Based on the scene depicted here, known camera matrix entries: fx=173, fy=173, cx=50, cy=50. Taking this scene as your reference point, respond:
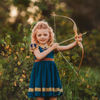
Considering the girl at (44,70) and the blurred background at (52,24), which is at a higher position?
the blurred background at (52,24)

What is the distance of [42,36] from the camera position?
8.62 ft

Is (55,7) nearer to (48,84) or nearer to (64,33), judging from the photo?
(64,33)

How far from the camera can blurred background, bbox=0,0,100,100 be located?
12.5 feet

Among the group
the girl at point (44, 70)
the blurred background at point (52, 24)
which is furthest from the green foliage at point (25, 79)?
the girl at point (44, 70)

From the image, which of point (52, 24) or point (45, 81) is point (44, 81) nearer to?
point (45, 81)

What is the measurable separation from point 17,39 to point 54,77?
5396mm

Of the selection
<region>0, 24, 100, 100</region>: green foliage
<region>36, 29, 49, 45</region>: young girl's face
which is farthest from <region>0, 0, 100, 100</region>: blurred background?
<region>36, 29, 49, 45</region>: young girl's face

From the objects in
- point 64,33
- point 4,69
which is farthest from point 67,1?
point 4,69

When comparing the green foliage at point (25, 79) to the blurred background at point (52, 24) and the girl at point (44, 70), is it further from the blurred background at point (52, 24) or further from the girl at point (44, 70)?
the girl at point (44, 70)

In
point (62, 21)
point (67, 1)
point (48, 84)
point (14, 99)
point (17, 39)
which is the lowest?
point (14, 99)

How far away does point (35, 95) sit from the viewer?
247 centimetres

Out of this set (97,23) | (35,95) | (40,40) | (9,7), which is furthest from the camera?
(9,7)

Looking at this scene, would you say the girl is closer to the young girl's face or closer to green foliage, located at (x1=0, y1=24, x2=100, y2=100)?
the young girl's face

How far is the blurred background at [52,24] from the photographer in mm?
3824
